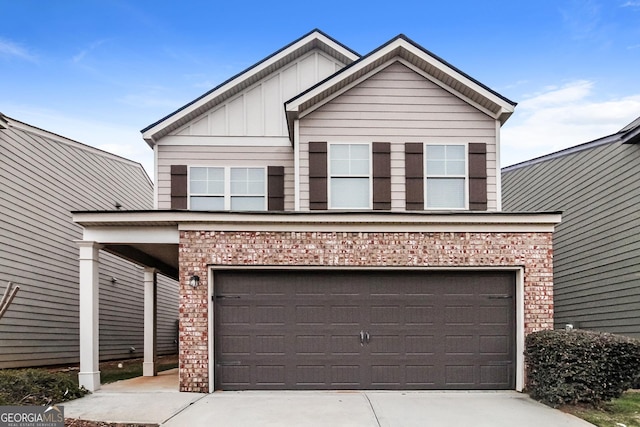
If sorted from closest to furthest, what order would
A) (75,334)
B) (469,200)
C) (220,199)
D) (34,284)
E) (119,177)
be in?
(469,200), (220,199), (34,284), (75,334), (119,177)

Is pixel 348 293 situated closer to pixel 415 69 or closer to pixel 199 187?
pixel 199 187

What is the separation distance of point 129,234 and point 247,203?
121 inches

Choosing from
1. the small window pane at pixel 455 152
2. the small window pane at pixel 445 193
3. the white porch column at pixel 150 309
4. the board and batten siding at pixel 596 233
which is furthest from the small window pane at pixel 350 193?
the board and batten siding at pixel 596 233

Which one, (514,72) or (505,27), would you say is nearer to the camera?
(505,27)

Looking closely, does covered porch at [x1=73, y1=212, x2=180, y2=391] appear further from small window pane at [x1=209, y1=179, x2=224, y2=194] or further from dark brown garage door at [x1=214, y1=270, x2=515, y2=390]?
small window pane at [x1=209, y1=179, x2=224, y2=194]

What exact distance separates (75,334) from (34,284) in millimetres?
2728

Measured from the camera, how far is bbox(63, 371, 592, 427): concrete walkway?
26.4 ft

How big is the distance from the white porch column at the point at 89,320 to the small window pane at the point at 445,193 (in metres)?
6.55

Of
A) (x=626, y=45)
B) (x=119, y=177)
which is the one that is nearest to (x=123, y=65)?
(x=119, y=177)

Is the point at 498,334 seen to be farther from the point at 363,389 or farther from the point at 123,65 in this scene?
the point at 123,65

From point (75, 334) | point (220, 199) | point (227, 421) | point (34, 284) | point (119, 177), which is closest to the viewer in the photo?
point (227, 421)

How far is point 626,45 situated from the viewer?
688 inches

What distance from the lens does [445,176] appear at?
11.9 metres

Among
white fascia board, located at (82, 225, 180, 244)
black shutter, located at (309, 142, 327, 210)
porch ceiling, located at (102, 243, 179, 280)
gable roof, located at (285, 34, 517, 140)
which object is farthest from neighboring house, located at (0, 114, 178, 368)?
black shutter, located at (309, 142, 327, 210)
